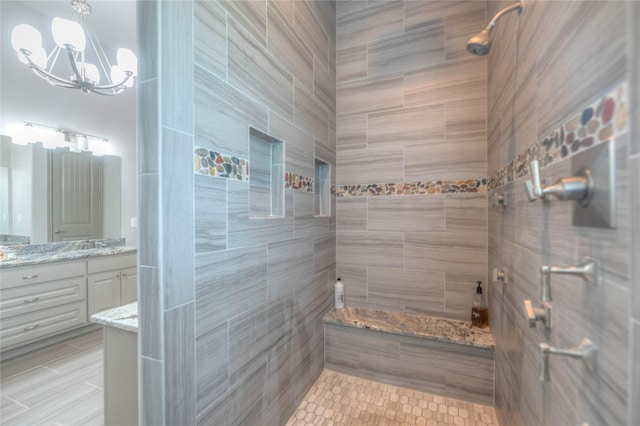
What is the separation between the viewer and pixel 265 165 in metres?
1.44

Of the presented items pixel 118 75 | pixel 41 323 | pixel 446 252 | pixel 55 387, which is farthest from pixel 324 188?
pixel 41 323

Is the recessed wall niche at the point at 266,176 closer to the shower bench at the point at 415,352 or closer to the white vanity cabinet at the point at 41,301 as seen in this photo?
the shower bench at the point at 415,352

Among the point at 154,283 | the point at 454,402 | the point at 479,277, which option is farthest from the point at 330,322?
the point at 154,283

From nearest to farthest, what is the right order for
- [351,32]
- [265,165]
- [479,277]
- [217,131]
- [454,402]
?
[217,131] → [265,165] → [454,402] → [479,277] → [351,32]

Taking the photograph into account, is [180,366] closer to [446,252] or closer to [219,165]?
[219,165]

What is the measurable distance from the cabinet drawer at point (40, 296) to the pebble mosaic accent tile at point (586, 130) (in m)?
3.58

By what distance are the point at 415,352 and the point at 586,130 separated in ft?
5.31

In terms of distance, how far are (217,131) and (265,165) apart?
17.5 inches

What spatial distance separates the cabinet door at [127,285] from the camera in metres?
2.92

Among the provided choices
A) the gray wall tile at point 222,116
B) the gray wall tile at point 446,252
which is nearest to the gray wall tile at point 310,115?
the gray wall tile at point 222,116

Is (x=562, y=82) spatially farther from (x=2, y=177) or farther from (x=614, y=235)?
(x=2, y=177)

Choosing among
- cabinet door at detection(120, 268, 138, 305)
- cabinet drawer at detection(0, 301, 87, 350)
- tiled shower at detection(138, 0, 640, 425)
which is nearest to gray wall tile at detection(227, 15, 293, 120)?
tiled shower at detection(138, 0, 640, 425)

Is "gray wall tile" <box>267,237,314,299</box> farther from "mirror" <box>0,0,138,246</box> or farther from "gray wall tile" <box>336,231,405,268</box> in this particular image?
"mirror" <box>0,0,138,246</box>

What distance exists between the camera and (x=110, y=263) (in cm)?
282
